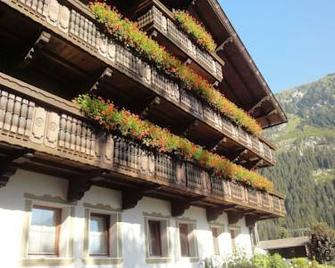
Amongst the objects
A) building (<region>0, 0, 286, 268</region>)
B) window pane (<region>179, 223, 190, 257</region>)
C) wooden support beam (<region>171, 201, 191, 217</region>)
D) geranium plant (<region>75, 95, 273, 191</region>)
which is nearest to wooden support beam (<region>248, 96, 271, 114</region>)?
building (<region>0, 0, 286, 268</region>)

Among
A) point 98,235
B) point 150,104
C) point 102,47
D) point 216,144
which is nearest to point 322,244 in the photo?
point 216,144

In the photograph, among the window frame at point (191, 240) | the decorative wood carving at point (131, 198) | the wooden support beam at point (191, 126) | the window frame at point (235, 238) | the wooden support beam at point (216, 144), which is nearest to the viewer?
the decorative wood carving at point (131, 198)

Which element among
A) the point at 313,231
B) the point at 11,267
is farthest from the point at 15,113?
the point at 313,231

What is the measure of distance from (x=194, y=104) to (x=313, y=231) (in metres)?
37.1

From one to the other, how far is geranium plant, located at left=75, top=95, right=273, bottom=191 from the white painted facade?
1.99 meters

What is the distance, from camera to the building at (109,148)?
29.6 ft

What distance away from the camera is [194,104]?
15922 mm

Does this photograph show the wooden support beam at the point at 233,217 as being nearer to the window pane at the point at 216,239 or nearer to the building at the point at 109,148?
the building at the point at 109,148

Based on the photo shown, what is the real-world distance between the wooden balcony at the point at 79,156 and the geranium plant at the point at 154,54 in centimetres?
336

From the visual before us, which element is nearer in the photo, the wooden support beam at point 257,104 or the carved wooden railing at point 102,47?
the carved wooden railing at point 102,47

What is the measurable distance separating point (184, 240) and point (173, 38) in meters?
8.28

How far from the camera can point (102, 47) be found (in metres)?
11.5

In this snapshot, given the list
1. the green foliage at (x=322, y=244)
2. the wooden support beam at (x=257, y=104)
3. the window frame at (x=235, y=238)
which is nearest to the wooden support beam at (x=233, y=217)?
the window frame at (x=235, y=238)

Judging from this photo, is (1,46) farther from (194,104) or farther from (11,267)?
(194,104)
